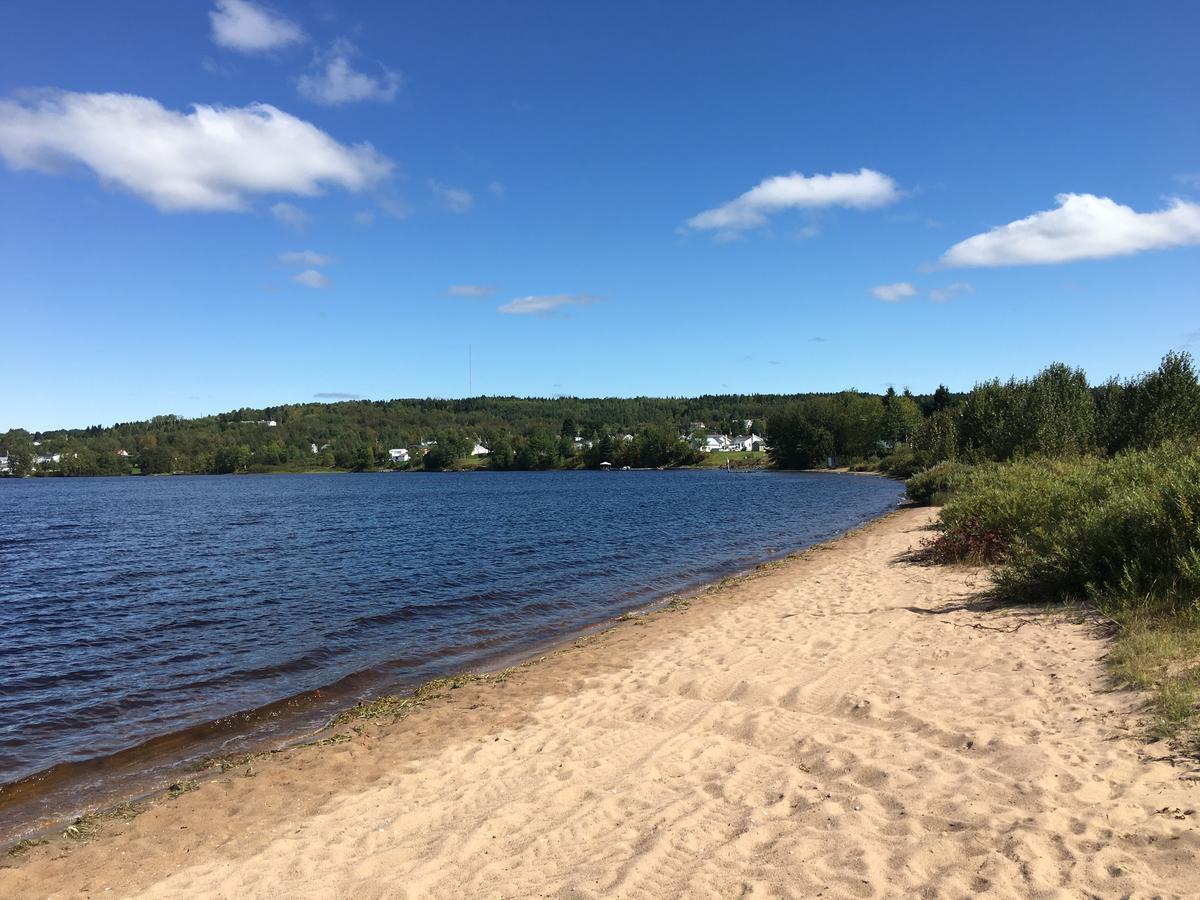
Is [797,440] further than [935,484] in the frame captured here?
Yes

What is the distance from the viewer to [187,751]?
10.5m

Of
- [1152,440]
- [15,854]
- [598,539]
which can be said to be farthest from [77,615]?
[1152,440]

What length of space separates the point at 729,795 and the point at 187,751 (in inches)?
334

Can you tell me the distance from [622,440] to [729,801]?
160974mm

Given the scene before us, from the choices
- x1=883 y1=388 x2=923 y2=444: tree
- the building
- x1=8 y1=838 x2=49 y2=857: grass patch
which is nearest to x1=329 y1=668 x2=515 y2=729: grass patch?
x1=8 y1=838 x2=49 y2=857: grass patch

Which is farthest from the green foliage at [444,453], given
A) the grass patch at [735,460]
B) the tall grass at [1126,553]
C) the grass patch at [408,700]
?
the grass patch at [408,700]

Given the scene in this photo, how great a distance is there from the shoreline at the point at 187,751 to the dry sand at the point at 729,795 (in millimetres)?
1005

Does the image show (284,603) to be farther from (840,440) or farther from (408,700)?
(840,440)

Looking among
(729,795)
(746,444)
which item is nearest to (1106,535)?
(729,795)

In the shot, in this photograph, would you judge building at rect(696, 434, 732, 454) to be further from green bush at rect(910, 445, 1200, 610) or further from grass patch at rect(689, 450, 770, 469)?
green bush at rect(910, 445, 1200, 610)

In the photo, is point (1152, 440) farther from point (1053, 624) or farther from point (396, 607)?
point (396, 607)

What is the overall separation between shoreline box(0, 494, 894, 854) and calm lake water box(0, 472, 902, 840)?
0.26 ft

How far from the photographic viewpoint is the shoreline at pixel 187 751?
28.8ft

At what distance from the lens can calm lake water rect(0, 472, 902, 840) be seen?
40.8 ft
